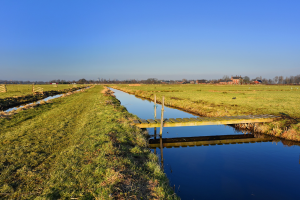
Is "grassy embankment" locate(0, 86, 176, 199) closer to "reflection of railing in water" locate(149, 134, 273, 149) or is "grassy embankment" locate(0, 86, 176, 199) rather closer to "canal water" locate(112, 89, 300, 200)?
"canal water" locate(112, 89, 300, 200)

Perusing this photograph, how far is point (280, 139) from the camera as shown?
12367 millimetres

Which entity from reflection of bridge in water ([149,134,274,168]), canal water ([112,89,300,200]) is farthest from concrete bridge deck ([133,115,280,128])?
canal water ([112,89,300,200])

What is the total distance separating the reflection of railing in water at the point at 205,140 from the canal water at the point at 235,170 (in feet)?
1.80

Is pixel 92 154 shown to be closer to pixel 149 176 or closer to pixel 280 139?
pixel 149 176

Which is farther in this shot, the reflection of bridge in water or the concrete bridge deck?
the concrete bridge deck

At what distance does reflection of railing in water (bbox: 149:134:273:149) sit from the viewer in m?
11.6

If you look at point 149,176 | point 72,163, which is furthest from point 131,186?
point 72,163

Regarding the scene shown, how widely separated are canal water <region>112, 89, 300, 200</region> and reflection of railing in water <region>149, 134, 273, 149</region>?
550mm

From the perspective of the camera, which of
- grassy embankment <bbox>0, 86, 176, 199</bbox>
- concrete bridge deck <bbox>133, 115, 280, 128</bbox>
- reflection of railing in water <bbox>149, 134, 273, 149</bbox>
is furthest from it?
concrete bridge deck <bbox>133, 115, 280, 128</bbox>

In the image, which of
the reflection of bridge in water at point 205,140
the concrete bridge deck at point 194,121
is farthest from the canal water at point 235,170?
the concrete bridge deck at point 194,121

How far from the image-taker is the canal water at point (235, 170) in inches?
259

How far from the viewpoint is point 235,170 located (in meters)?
8.15

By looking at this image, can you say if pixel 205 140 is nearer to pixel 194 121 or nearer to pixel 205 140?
pixel 205 140

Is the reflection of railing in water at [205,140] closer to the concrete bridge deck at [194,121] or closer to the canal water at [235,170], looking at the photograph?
the canal water at [235,170]
